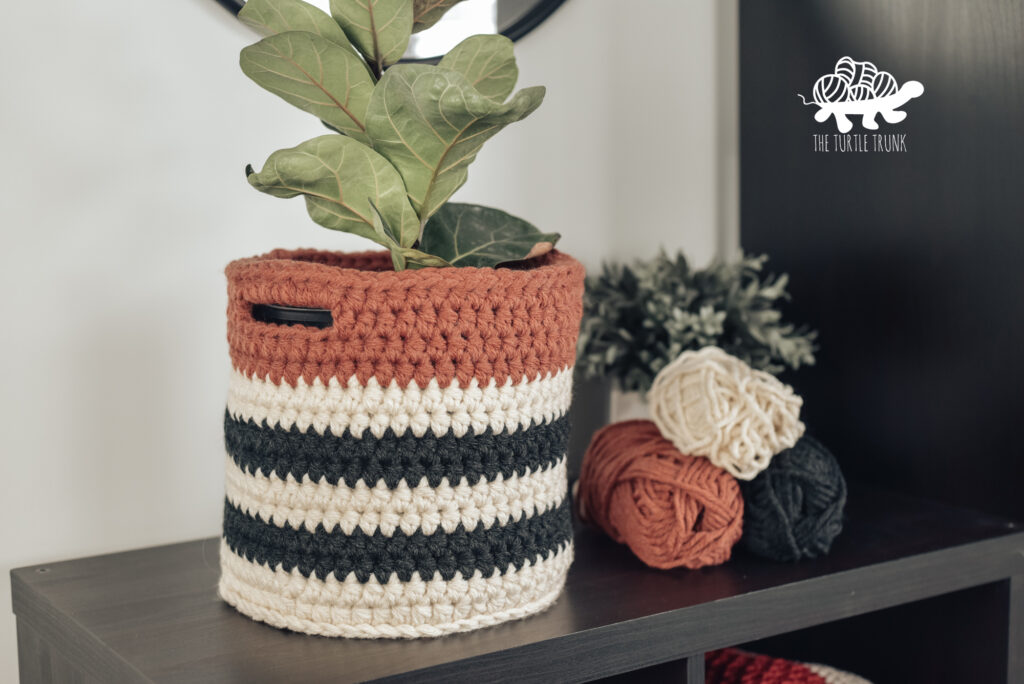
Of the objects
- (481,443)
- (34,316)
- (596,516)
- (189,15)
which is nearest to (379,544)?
(481,443)

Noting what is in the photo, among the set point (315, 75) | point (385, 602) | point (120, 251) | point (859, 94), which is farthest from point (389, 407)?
point (859, 94)

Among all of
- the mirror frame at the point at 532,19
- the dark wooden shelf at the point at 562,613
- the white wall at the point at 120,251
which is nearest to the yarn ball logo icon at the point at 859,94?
the mirror frame at the point at 532,19

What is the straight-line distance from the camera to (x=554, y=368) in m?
0.66

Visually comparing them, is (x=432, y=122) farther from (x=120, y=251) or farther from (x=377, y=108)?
(x=120, y=251)

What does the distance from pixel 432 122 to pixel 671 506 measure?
14.5 inches

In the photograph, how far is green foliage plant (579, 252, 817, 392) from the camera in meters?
0.95

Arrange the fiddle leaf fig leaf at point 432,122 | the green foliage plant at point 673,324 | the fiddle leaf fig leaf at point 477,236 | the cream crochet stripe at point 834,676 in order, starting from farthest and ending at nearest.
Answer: the green foliage plant at point 673,324, the cream crochet stripe at point 834,676, the fiddle leaf fig leaf at point 477,236, the fiddle leaf fig leaf at point 432,122

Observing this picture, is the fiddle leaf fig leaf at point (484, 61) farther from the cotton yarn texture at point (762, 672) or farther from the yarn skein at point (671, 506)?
the cotton yarn texture at point (762, 672)

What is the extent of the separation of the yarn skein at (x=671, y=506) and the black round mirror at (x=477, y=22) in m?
0.44

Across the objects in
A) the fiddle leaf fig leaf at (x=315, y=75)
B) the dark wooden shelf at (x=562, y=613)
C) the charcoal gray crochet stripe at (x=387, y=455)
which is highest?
the fiddle leaf fig leaf at (x=315, y=75)

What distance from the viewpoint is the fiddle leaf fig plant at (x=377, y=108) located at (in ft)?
1.93

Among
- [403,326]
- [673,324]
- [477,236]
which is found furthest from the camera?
[673,324]

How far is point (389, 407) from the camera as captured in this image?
0.60 m

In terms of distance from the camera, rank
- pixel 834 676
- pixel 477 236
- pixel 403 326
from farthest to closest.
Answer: pixel 834 676 → pixel 477 236 → pixel 403 326
